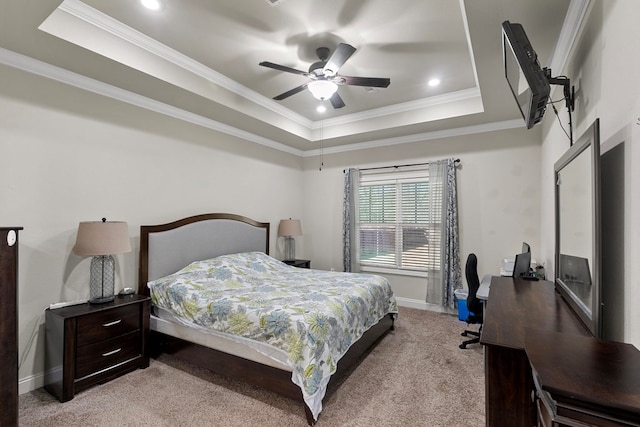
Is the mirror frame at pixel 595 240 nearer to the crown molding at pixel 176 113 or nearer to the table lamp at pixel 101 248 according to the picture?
the crown molding at pixel 176 113

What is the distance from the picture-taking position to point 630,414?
688mm

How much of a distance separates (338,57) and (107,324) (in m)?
2.92

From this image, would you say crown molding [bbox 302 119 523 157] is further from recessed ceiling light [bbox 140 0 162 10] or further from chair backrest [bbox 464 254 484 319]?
recessed ceiling light [bbox 140 0 162 10]

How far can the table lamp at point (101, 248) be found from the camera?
8.39ft

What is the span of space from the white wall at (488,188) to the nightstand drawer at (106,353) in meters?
3.54

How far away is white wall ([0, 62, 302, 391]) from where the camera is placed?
2.48 metres

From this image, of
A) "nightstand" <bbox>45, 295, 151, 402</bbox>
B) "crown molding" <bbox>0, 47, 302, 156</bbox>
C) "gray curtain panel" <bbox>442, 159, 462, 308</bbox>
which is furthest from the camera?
"gray curtain panel" <bbox>442, 159, 462, 308</bbox>

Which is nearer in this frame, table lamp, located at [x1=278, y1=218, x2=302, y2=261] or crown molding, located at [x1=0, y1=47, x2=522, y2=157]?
crown molding, located at [x1=0, y1=47, x2=522, y2=157]

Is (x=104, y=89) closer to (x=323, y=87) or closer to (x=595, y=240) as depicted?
(x=323, y=87)

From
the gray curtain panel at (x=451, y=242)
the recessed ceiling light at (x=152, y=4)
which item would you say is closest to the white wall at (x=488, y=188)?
the gray curtain panel at (x=451, y=242)

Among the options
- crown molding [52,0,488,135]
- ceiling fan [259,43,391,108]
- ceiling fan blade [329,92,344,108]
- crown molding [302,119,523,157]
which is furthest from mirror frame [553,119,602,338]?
crown molding [302,119,523,157]

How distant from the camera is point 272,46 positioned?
2.83 meters

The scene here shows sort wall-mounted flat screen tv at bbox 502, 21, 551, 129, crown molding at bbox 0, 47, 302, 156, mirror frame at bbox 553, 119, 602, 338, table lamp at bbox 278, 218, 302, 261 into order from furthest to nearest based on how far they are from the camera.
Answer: table lamp at bbox 278, 218, 302, 261 → crown molding at bbox 0, 47, 302, 156 → wall-mounted flat screen tv at bbox 502, 21, 551, 129 → mirror frame at bbox 553, 119, 602, 338

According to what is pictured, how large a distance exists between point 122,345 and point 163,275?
0.79 m
